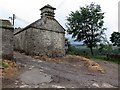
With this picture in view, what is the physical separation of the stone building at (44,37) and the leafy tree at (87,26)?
55.4 feet

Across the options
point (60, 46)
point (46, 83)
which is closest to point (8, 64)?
point (46, 83)

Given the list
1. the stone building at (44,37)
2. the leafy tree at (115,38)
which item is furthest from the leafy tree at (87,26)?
the stone building at (44,37)

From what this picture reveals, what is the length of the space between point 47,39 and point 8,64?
8506 millimetres

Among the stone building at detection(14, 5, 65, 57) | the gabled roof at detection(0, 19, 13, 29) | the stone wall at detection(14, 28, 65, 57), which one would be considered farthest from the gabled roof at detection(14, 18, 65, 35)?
the gabled roof at detection(0, 19, 13, 29)

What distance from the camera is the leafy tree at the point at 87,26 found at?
4216 centimetres

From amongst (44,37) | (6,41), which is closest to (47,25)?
(44,37)

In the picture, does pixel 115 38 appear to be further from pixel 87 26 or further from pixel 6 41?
pixel 6 41

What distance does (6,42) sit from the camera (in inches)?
722

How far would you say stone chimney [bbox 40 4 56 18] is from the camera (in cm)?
2531

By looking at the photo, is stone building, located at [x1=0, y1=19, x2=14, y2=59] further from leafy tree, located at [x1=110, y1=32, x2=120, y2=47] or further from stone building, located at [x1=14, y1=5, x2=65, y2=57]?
leafy tree, located at [x1=110, y1=32, x2=120, y2=47]

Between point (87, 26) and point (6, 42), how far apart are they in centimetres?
2580

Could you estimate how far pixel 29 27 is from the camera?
23812 mm

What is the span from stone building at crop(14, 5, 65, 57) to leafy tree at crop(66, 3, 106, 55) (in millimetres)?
16874

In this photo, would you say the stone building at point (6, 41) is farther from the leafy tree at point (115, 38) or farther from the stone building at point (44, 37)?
the leafy tree at point (115, 38)
